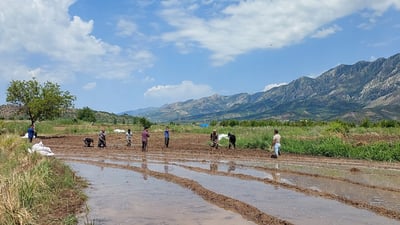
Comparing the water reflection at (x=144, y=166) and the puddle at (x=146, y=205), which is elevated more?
the water reflection at (x=144, y=166)

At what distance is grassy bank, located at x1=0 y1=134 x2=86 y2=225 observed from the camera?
10484 mm

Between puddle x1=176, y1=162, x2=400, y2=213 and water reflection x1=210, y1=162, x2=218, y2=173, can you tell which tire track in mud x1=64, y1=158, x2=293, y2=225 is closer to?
water reflection x1=210, y1=162, x2=218, y2=173

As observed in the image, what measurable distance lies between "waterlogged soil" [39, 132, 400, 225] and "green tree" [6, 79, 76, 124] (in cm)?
2315

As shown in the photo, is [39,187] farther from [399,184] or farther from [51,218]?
[399,184]

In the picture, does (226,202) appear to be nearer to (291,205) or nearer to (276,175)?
(291,205)

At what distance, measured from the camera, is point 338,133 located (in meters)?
45.9

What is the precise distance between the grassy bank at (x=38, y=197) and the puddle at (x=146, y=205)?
613 millimetres

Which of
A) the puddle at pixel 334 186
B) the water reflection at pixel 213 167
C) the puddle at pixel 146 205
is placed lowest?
the puddle at pixel 146 205

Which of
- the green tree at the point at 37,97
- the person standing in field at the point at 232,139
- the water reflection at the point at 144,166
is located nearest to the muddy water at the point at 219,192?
the water reflection at the point at 144,166

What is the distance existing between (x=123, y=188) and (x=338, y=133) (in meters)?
32.5

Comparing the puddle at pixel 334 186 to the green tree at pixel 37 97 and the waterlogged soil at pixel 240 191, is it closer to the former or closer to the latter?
the waterlogged soil at pixel 240 191

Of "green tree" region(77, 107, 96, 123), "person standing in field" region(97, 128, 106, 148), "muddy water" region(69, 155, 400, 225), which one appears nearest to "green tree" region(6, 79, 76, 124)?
"person standing in field" region(97, 128, 106, 148)

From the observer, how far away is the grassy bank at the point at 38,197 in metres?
10.5

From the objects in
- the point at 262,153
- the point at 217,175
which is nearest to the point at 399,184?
the point at 217,175
